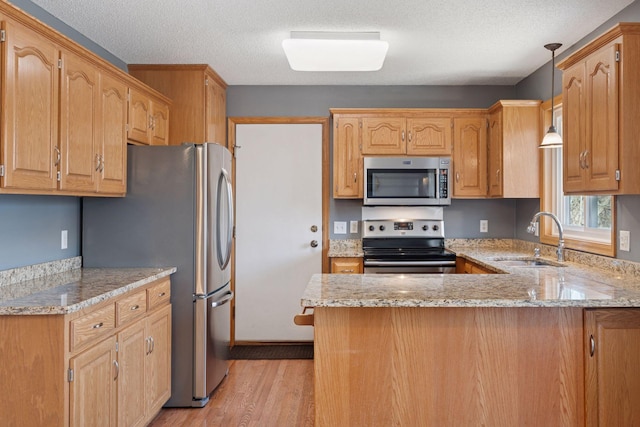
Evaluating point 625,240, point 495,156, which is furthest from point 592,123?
point 495,156

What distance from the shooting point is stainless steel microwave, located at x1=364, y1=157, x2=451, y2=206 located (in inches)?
157

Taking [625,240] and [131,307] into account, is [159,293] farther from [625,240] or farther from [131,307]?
[625,240]

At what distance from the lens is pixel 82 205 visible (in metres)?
2.99

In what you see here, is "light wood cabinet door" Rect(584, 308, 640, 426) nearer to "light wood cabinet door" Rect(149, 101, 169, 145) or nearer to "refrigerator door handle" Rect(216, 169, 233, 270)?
"refrigerator door handle" Rect(216, 169, 233, 270)

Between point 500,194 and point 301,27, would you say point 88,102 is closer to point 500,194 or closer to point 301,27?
point 301,27

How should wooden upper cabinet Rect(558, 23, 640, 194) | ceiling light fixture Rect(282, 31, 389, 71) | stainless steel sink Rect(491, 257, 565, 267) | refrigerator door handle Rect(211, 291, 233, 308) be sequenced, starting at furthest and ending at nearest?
stainless steel sink Rect(491, 257, 565, 267) → refrigerator door handle Rect(211, 291, 233, 308) → ceiling light fixture Rect(282, 31, 389, 71) → wooden upper cabinet Rect(558, 23, 640, 194)

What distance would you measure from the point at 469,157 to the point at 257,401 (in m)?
2.69

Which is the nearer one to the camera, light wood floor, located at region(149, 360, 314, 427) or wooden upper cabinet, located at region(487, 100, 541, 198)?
light wood floor, located at region(149, 360, 314, 427)

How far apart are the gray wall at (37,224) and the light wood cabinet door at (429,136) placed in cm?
265

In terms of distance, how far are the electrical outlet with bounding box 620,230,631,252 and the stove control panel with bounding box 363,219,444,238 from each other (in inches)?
66.9

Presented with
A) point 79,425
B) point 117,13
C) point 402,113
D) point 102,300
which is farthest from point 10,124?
point 402,113

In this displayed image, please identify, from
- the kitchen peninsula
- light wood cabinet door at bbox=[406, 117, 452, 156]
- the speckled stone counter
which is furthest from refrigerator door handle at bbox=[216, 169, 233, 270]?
light wood cabinet door at bbox=[406, 117, 452, 156]

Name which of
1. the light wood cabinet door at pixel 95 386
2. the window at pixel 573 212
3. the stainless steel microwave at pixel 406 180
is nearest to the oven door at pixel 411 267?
the stainless steel microwave at pixel 406 180

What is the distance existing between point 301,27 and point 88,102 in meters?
1.36
